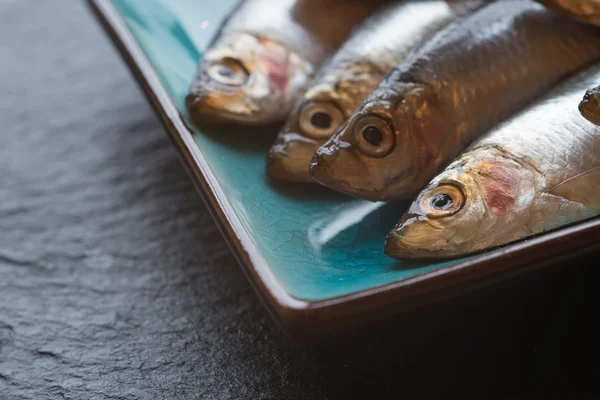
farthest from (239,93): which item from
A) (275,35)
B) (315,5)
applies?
(315,5)

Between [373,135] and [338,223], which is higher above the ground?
[373,135]

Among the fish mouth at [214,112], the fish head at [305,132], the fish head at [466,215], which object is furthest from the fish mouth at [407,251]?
the fish mouth at [214,112]

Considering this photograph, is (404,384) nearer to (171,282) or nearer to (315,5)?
(171,282)

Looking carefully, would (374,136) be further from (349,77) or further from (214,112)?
(214,112)

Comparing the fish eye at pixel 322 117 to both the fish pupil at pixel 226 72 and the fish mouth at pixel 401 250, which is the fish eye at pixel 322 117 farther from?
the fish mouth at pixel 401 250

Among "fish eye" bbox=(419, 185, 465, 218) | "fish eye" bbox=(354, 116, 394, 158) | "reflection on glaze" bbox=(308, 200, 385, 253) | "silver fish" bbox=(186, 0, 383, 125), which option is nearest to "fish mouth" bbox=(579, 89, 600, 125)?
"fish eye" bbox=(419, 185, 465, 218)

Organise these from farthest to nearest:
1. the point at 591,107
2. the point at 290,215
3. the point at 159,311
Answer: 1. the point at 159,311
2. the point at 290,215
3. the point at 591,107

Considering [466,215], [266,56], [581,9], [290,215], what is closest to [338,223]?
[290,215]

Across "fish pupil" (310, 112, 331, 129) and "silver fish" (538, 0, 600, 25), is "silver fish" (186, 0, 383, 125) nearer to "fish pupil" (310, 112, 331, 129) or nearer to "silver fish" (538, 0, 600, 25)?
"fish pupil" (310, 112, 331, 129)

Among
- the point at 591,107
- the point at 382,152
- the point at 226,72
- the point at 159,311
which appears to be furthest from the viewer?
the point at 226,72
